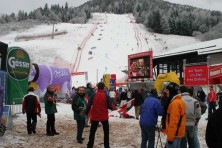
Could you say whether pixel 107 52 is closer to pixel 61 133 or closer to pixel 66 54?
pixel 66 54

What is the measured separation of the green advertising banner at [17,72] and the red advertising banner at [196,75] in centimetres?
919

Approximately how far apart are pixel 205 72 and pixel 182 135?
1266 centimetres

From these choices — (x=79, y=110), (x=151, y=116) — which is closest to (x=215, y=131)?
(x=151, y=116)

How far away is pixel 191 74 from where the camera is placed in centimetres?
1909

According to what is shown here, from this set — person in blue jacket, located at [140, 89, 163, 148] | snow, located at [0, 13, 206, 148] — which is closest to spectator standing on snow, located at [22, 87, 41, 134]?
snow, located at [0, 13, 206, 148]

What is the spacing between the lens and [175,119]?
5.88 m

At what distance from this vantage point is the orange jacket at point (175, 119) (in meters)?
5.88

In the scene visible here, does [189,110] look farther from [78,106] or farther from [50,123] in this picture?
[50,123]

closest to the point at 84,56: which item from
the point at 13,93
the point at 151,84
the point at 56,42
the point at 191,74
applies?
the point at 56,42

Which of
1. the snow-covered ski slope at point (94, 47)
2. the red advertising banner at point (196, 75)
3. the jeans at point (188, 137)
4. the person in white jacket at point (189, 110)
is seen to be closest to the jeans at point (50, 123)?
the jeans at point (188, 137)

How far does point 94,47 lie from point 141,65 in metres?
40.4

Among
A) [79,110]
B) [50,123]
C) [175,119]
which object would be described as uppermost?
[175,119]

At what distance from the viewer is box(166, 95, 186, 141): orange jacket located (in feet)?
19.3

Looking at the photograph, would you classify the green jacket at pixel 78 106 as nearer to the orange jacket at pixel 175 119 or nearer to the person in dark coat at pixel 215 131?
the orange jacket at pixel 175 119
